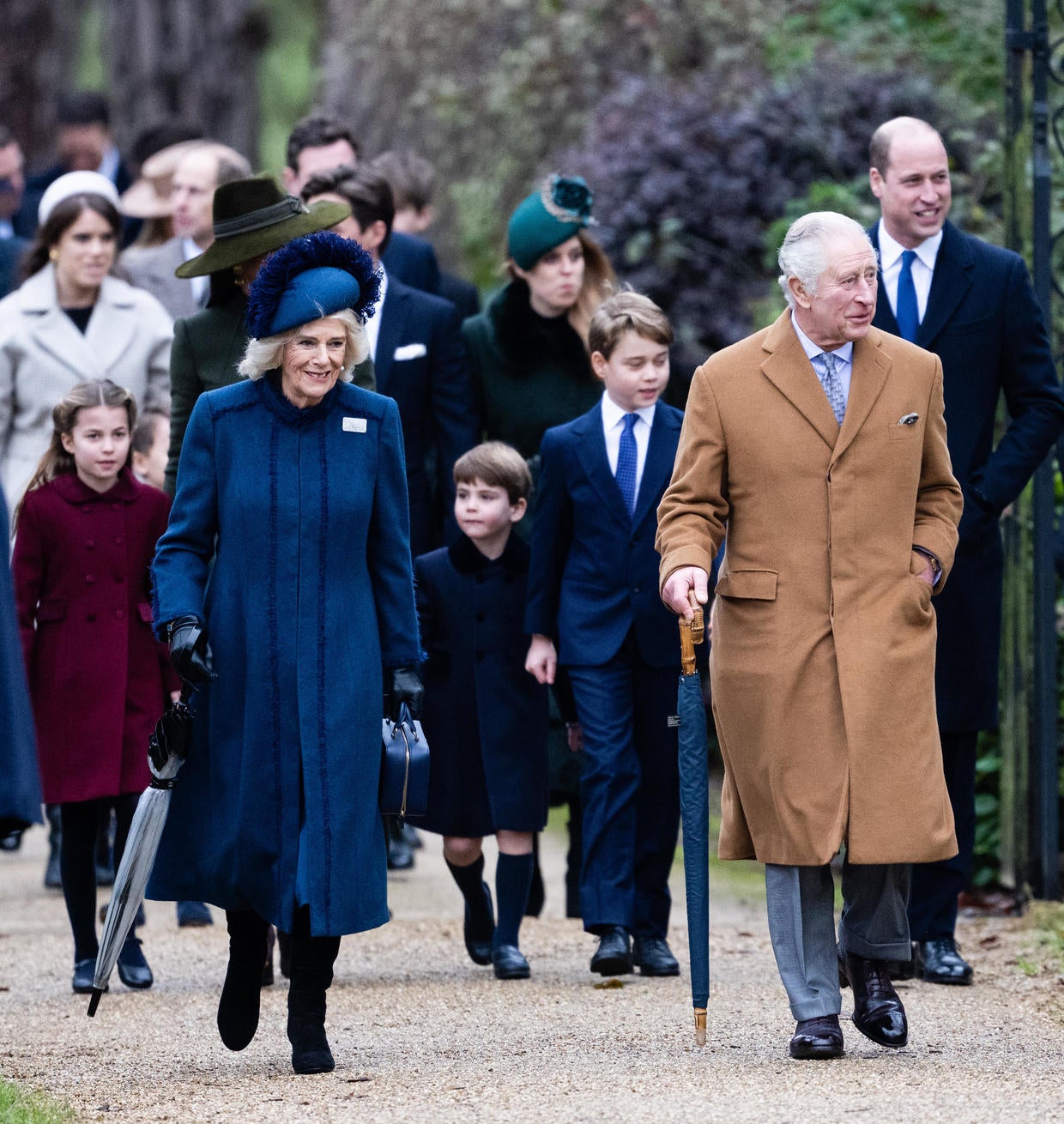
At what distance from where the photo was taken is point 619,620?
22.3 ft

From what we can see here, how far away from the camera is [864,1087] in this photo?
16.5 feet

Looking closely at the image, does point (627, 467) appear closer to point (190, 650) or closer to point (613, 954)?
point (613, 954)

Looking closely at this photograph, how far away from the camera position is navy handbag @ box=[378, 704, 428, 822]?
213 inches

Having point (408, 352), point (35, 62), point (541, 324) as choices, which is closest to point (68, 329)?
point (408, 352)

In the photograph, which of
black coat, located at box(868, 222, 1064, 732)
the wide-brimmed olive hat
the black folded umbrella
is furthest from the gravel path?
the wide-brimmed olive hat

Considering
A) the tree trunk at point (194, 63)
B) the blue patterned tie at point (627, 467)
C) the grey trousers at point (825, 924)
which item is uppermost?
the tree trunk at point (194, 63)

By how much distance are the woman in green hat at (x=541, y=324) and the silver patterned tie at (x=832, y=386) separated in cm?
206

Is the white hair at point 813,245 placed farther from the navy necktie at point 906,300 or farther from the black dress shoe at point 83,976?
the black dress shoe at point 83,976

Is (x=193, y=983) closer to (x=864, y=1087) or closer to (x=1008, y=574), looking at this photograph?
(x=864, y=1087)

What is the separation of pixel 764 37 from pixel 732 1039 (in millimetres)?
9078

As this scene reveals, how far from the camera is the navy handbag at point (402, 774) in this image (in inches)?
213

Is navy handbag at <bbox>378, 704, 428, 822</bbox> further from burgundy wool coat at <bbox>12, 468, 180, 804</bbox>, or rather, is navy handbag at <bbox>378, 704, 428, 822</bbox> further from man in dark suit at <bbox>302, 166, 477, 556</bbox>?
man in dark suit at <bbox>302, 166, 477, 556</bbox>

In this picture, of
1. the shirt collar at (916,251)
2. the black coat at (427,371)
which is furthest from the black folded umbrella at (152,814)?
the shirt collar at (916,251)

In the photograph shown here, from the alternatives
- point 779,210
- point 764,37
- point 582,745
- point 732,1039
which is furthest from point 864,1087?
point 764,37
